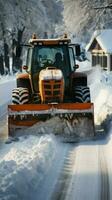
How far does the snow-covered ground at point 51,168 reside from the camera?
8125 millimetres

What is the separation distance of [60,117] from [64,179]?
4.35m

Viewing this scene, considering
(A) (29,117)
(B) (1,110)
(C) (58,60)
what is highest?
(C) (58,60)

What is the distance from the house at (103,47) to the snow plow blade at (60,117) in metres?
34.3

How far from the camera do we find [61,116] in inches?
528

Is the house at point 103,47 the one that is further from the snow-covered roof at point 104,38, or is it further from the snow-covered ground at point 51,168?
the snow-covered ground at point 51,168

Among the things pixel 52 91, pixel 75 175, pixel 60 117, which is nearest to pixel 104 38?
pixel 52 91

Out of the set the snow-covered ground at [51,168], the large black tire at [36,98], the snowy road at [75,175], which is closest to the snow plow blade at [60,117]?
the snow-covered ground at [51,168]

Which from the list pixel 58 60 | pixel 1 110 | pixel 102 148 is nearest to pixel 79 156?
pixel 102 148

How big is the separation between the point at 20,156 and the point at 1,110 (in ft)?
32.5

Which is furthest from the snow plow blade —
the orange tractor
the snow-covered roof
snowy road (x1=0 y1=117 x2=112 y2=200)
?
the snow-covered roof

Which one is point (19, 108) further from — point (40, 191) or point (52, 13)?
point (52, 13)

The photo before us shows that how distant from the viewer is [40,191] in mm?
8336

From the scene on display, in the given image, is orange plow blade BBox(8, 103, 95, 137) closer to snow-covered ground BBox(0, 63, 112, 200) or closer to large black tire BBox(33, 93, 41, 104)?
snow-covered ground BBox(0, 63, 112, 200)

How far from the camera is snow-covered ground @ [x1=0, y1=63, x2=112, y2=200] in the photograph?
8.12 meters
